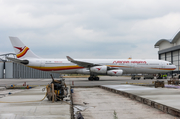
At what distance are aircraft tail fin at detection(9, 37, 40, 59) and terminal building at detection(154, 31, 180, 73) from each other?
40.5m

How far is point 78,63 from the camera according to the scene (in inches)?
1192

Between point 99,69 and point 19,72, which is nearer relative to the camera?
point 99,69

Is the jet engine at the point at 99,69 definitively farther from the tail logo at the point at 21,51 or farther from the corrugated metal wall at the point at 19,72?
the corrugated metal wall at the point at 19,72

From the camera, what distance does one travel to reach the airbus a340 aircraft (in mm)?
30016

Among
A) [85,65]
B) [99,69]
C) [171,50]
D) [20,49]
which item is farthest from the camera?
[171,50]

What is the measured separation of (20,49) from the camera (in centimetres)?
3100

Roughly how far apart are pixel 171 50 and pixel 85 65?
37105mm

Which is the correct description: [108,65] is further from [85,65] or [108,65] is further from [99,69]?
[85,65]

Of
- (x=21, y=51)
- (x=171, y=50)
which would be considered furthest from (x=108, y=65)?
(x=171, y=50)

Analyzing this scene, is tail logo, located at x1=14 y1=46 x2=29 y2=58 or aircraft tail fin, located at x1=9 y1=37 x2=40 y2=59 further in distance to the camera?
tail logo, located at x1=14 y1=46 x2=29 y2=58

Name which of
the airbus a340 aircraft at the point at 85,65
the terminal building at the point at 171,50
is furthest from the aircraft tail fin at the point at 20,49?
the terminal building at the point at 171,50

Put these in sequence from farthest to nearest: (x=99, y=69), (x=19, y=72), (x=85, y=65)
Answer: (x=19, y=72), (x=85, y=65), (x=99, y=69)

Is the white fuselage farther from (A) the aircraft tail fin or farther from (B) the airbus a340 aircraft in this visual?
(A) the aircraft tail fin

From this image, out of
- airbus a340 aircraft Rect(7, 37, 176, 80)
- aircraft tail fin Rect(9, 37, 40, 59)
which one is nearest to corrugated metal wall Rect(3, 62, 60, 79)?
aircraft tail fin Rect(9, 37, 40, 59)
